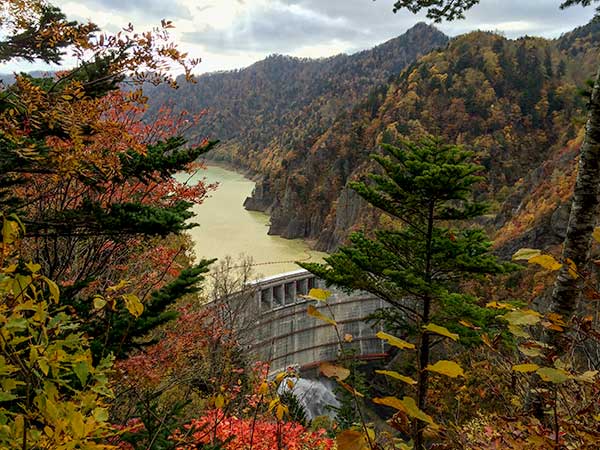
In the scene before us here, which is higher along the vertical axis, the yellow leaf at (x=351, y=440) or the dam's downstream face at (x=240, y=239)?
the yellow leaf at (x=351, y=440)

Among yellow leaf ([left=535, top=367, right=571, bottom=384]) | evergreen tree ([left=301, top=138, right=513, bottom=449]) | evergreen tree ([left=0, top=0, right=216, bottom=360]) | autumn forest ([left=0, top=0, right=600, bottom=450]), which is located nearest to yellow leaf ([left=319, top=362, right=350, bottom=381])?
autumn forest ([left=0, top=0, right=600, bottom=450])

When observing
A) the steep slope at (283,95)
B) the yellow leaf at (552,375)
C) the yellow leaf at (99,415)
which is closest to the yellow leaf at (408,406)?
the yellow leaf at (552,375)

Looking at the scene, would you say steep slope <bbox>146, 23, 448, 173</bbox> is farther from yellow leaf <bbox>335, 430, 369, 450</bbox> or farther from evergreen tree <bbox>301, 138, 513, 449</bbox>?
yellow leaf <bbox>335, 430, 369, 450</bbox>

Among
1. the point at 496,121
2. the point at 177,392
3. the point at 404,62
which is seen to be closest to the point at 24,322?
the point at 177,392

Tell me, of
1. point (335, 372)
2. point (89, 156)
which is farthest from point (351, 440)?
point (89, 156)

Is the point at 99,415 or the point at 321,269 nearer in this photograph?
the point at 99,415

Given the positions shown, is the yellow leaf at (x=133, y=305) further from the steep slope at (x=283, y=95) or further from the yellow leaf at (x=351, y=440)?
the steep slope at (x=283, y=95)

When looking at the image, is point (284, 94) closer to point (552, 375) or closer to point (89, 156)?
point (89, 156)
